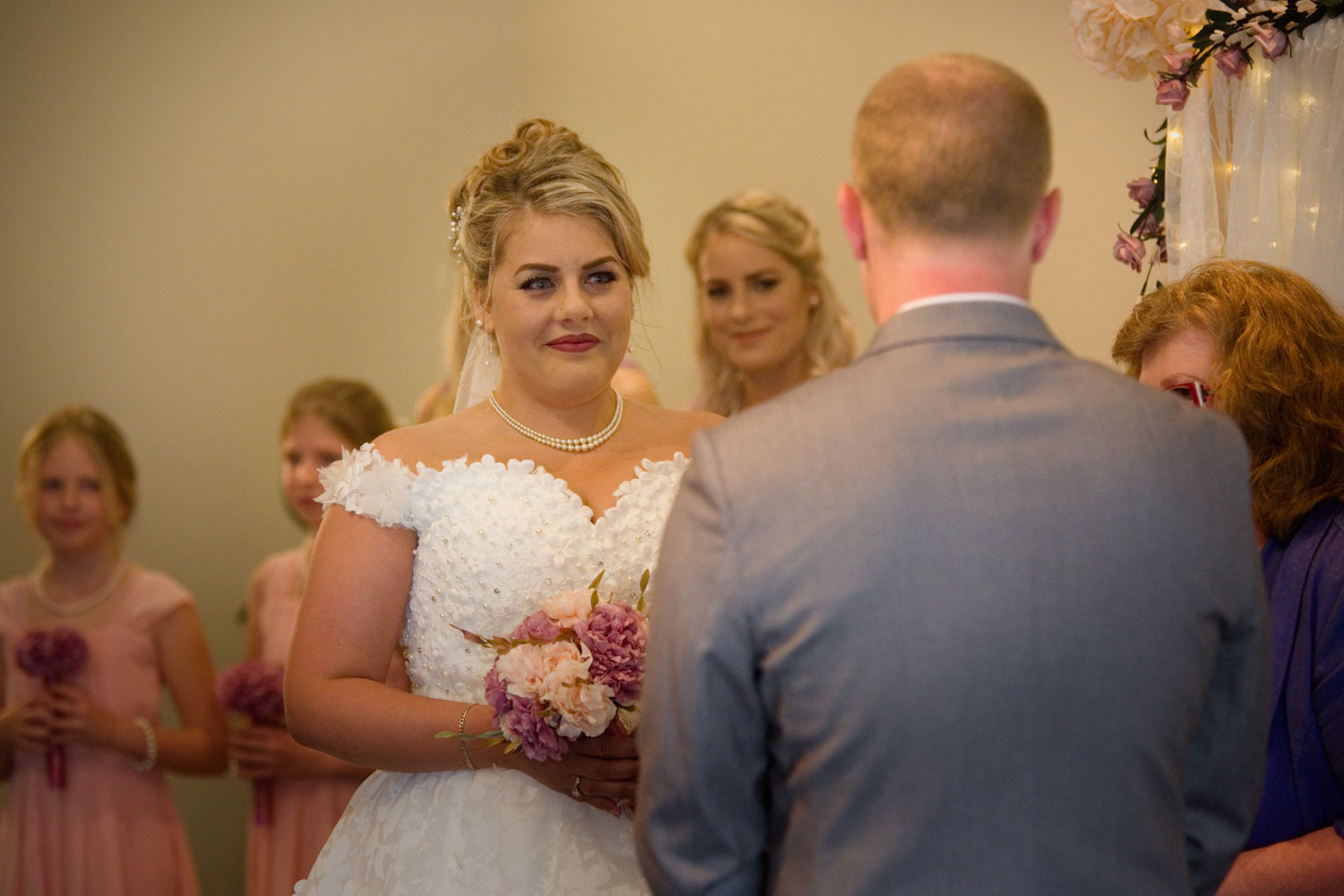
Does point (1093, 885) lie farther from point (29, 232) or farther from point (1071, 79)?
point (29, 232)

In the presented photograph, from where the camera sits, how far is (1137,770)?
1.35 m

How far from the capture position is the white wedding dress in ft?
6.94

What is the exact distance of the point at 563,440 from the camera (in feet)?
7.88

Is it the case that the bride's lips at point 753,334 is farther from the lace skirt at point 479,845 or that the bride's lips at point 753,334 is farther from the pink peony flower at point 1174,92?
the lace skirt at point 479,845

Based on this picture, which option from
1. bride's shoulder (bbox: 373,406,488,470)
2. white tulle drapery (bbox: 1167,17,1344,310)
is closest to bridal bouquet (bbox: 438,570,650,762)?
bride's shoulder (bbox: 373,406,488,470)

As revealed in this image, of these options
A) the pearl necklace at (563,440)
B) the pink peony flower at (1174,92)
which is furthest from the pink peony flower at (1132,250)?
the pearl necklace at (563,440)

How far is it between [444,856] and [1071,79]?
11.5 ft

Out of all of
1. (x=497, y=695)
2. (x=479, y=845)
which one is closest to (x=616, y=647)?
(x=497, y=695)

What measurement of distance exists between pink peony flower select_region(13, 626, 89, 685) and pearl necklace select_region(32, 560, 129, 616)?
0.21m

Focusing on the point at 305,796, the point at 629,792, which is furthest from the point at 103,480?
the point at 629,792

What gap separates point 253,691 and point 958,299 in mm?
2838

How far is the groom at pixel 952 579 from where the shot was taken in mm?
1295

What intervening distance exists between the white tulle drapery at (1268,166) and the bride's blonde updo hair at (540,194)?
1164 mm

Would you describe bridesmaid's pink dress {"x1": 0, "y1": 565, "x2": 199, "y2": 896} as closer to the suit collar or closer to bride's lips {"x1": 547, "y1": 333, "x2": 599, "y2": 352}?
bride's lips {"x1": 547, "y1": 333, "x2": 599, "y2": 352}
